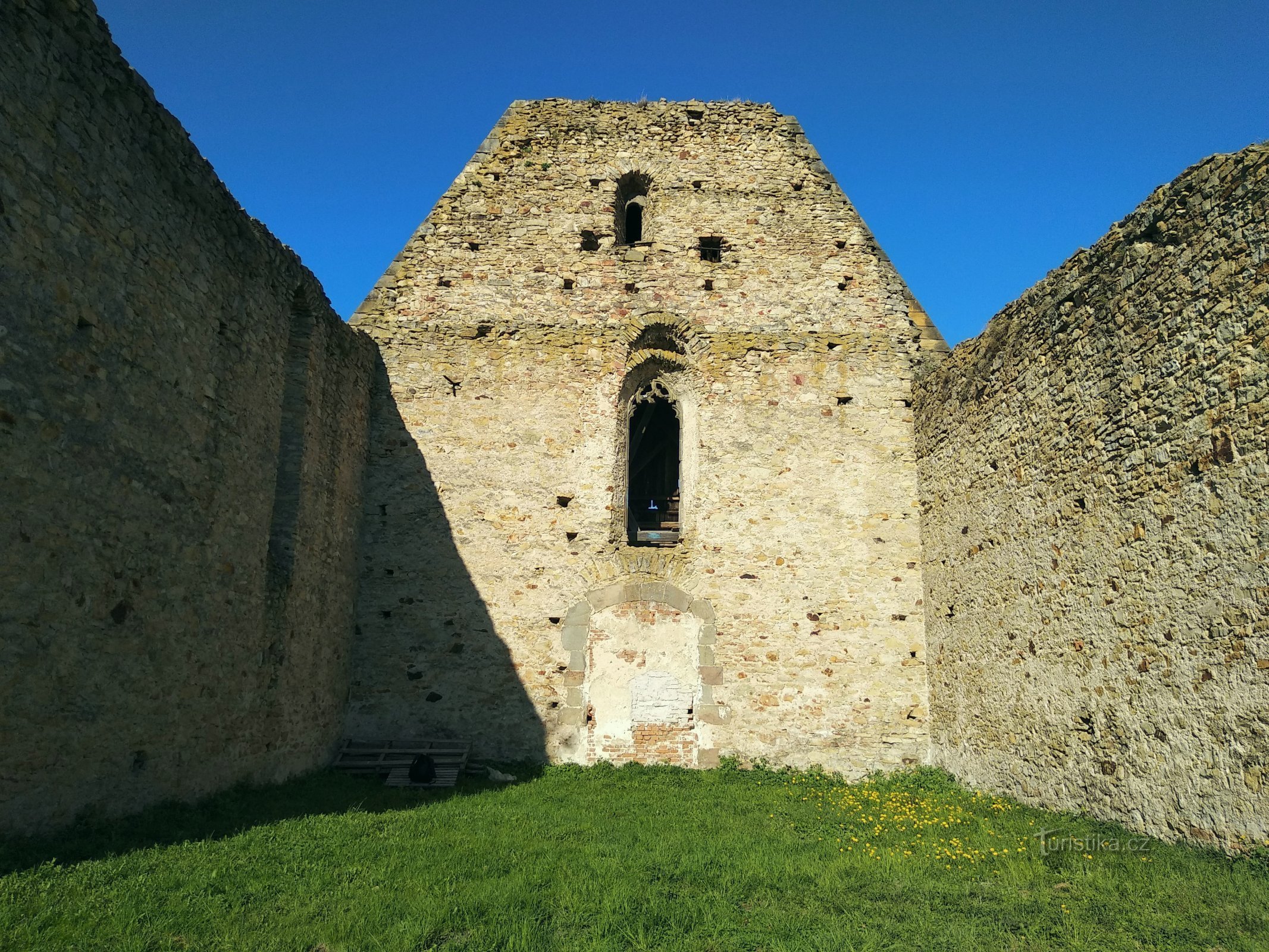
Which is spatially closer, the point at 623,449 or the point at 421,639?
the point at 421,639

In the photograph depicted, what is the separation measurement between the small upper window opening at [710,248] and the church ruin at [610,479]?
0.15 metres

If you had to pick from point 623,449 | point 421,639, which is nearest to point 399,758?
point 421,639

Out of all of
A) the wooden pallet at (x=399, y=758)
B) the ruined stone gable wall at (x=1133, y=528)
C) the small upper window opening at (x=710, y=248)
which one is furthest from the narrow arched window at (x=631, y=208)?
the wooden pallet at (x=399, y=758)

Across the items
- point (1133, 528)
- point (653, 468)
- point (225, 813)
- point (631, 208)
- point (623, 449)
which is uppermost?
point (631, 208)

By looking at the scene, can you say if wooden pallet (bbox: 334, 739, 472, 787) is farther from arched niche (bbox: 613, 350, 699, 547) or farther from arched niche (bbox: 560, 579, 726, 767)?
arched niche (bbox: 613, 350, 699, 547)

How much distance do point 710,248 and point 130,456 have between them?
809 cm

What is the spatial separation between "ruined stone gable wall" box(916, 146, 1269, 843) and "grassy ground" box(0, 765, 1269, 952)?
0.59 m

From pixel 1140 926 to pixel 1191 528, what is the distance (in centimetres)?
272

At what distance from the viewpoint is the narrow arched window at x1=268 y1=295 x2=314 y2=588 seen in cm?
814

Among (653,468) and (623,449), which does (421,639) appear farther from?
(653,468)

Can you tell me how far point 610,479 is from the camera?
413 inches

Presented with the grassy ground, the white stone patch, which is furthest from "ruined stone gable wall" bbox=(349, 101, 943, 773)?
the grassy ground

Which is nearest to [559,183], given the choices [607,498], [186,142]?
[607,498]

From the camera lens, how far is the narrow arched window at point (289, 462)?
8141mm
